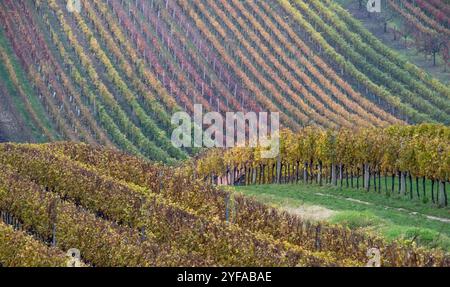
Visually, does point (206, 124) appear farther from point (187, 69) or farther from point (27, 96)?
point (27, 96)

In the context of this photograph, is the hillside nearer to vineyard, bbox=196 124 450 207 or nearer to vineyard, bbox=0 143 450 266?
vineyard, bbox=196 124 450 207

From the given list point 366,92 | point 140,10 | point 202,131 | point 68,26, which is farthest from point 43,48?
point 366,92

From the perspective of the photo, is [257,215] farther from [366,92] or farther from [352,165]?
[366,92]

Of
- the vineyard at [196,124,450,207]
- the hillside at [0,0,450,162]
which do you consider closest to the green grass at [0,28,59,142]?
the hillside at [0,0,450,162]

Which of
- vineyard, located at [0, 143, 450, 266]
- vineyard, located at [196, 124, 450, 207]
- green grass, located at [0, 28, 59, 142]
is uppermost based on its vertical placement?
green grass, located at [0, 28, 59, 142]

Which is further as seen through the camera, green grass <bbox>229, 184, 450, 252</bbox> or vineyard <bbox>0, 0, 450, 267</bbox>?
green grass <bbox>229, 184, 450, 252</bbox>

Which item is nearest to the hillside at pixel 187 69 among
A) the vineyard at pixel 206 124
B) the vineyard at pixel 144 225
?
the vineyard at pixel 206 124

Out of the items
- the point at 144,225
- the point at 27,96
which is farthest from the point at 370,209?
the point at 27,96
